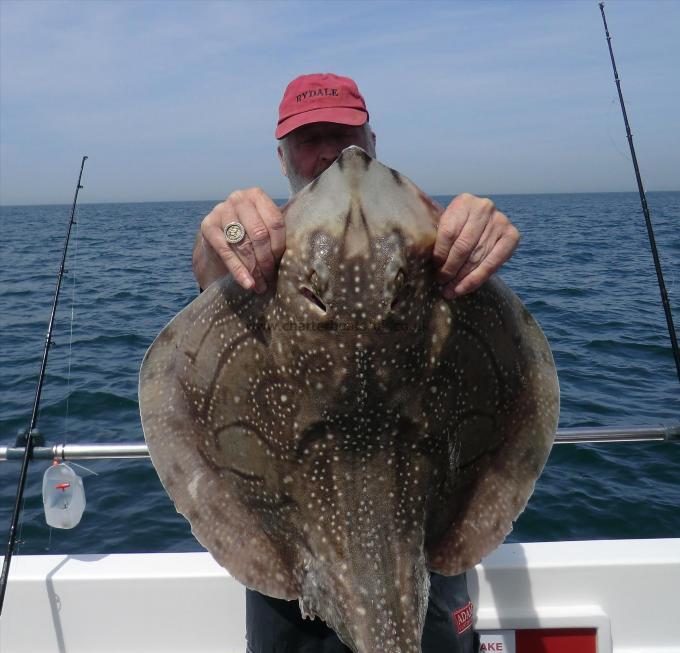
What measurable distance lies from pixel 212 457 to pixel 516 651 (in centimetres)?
235

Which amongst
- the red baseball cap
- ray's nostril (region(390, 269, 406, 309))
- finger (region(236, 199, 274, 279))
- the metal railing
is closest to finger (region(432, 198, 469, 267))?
ray's nostril (region(390, 269, 406, 309))

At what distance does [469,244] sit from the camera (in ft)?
5.73

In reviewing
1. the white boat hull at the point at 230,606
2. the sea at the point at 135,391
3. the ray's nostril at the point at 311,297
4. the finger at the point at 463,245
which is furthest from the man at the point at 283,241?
the sea at the point at 135,391

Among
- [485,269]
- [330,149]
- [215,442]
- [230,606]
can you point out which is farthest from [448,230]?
[230,606]

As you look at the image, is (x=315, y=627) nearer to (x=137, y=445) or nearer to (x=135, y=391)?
(x=137, y=445)

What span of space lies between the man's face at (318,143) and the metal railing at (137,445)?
175 centimetres

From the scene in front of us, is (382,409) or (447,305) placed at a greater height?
(447,305)

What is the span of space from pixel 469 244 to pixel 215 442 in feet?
3.29

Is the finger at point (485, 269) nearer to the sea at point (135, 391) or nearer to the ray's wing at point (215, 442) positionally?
the ray's wing at point (215, 442)

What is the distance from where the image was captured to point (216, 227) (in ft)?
6.18

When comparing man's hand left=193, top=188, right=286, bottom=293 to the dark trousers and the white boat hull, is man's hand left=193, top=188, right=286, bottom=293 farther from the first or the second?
the white boat hull

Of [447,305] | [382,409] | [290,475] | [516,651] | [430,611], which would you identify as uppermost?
[447,305]

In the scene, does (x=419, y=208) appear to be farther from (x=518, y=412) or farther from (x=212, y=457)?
(x=212, y=457)

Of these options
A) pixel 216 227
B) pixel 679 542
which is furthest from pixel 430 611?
pixel 679 542
